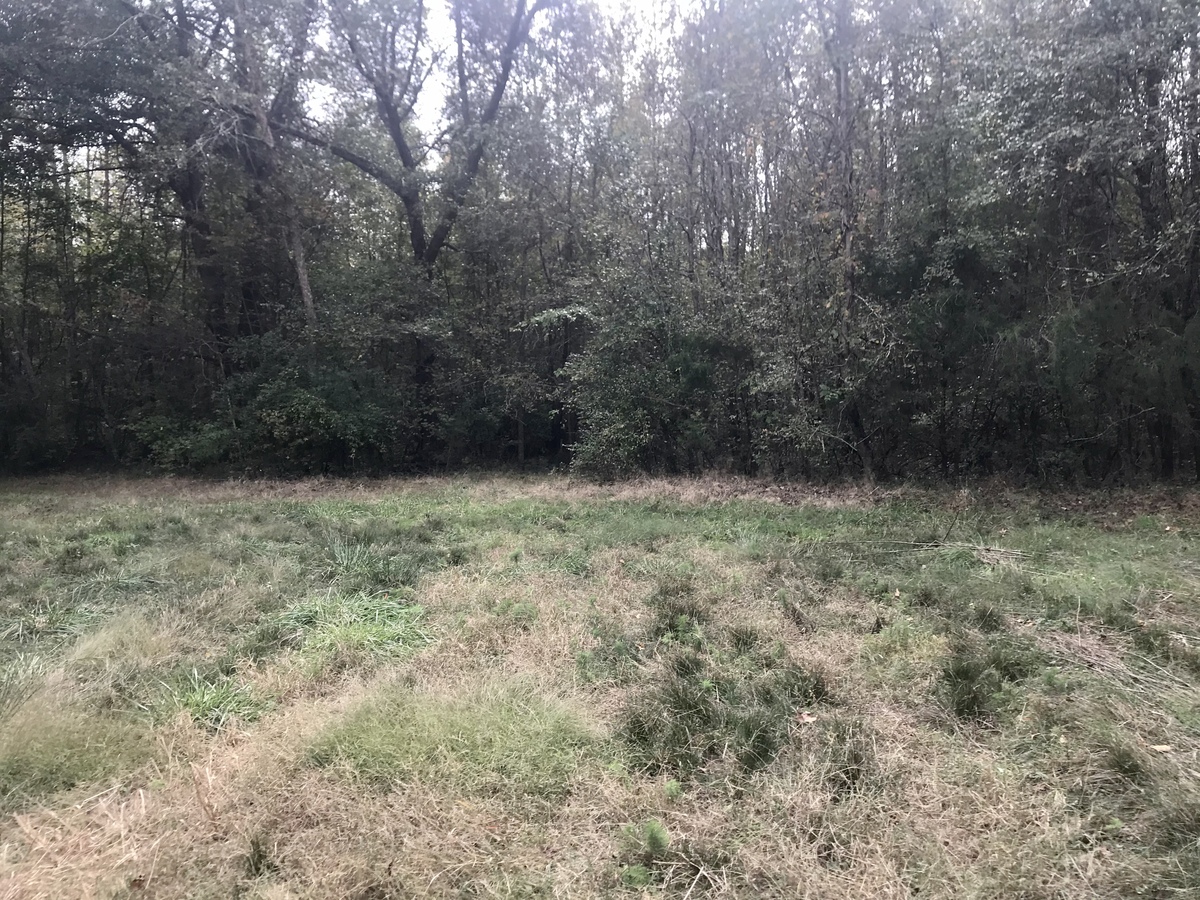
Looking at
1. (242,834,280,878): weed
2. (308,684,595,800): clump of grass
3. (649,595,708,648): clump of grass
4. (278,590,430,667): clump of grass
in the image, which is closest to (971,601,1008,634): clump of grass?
(649,595,708,648): clump of grass

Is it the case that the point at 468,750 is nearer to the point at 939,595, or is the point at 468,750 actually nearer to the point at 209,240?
the point at 939,595

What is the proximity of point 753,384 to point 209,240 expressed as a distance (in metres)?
13.6

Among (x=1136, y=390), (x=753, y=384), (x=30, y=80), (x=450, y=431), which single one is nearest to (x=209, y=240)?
(x=30, y=80)

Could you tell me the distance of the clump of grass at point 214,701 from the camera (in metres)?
3.60

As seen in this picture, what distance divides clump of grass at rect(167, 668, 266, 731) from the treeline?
9678 millimetres


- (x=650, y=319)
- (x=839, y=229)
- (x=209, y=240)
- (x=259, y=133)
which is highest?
(x=259, y=133)

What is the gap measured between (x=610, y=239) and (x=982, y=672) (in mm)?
12739

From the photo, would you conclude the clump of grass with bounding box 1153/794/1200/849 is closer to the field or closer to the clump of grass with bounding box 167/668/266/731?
the field

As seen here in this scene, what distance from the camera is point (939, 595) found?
534 cm

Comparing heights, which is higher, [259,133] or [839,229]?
[259,133]

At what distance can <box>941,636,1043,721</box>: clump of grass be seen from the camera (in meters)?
3.52

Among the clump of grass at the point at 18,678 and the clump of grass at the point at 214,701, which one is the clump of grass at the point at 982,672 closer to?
the clump of grass at the point at 214,701

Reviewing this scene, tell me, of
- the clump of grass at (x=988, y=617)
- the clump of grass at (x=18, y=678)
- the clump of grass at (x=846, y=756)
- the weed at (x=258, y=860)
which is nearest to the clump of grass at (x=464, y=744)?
the weed at (x=258, y=860)

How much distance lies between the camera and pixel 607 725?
3467 millimetres
